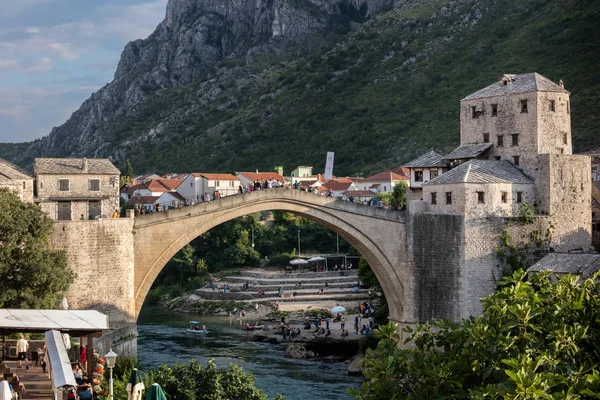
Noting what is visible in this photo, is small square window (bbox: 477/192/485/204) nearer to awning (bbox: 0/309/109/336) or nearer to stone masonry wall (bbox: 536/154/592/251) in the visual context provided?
stone masonry wall (bbox: 536/154/592/251)

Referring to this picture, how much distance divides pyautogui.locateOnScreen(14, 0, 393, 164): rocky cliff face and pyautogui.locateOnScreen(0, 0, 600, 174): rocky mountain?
0.30 m

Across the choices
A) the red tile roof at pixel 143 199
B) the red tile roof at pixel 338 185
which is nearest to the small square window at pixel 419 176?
the red tile roof at pixel 338 185

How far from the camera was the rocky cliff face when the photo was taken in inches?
6166

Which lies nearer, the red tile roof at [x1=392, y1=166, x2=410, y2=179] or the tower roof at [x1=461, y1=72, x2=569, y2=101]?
the tower roof at [x1=461, y1=72, x2=569, y2=101]

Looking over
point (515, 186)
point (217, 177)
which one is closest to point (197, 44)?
point (217, 177)

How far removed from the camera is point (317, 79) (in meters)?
126

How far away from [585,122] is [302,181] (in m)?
28.6

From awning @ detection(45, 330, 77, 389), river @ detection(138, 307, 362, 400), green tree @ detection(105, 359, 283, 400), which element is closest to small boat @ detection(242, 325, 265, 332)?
river @ detection(138, 307, 362, 400)

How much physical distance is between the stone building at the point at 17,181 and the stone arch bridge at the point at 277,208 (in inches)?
151

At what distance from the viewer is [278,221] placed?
8938 centimetres

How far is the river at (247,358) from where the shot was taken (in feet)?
134

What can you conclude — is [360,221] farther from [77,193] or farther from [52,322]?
[52,322]

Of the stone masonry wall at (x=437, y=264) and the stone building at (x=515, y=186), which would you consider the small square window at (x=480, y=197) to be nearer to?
the stone building at (x=515, y=186)

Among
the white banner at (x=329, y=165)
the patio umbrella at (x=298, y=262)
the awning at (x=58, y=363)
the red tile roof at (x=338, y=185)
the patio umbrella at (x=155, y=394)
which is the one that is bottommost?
the patio umbrella at (x=155, y=394)
